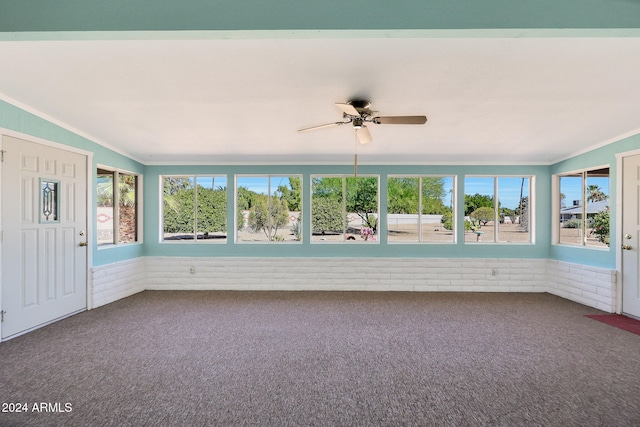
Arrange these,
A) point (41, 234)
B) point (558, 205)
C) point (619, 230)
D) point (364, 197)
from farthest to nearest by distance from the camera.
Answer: point (364, 197) < point (558, 205) < point (619, 230) < point (41, 234)

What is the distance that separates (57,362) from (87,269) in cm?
199

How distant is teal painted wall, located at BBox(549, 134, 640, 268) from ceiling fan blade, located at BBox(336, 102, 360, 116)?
4171 mm

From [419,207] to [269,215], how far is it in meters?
2.95

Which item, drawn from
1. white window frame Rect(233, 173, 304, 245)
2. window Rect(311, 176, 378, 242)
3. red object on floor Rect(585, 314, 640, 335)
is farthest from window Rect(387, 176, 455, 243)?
red object on floor Rect(585, 314, 640, 335)

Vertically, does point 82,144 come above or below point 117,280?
above

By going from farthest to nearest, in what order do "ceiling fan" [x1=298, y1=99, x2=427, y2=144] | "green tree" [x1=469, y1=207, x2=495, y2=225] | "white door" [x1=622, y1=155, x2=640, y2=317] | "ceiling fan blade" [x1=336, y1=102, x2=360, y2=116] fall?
1. "green tree" [x1=469, y1=207, x2=495, y2=225]
2. "white door" [x1=622, y1=155, x2=640, y2=317]
3. "ceiling fan" [x1=298, y1=99, x2=427, y2=144]
4. "ceiling fan blade" [x1=336, y1=102, x2=360, y2=116]

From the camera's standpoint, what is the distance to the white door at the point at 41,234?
343 centimetres

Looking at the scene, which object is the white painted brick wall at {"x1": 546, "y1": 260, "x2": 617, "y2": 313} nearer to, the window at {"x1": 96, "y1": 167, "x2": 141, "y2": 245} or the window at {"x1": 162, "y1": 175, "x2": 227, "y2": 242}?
the window at {"x1": 162, "y1": 175, "x2": 227, "y2": 242}

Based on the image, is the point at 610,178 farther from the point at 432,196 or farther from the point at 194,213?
the point at 194,213

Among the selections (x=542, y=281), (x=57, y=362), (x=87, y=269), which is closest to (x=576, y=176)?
(x=542, y=281)

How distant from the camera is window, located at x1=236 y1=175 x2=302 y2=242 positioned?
19.6ft

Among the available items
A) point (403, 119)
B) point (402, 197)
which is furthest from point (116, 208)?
point (402, 197)

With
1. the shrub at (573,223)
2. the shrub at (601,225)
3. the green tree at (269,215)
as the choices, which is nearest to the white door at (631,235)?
the shrub at (601,225)

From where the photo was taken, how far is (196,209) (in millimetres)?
5977
